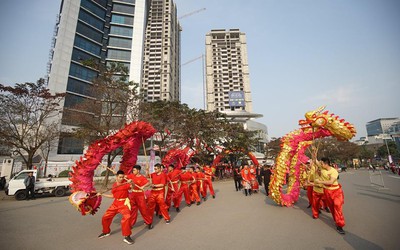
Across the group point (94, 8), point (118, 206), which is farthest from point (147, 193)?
point (94, 8)

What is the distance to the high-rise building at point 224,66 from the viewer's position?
80188mm

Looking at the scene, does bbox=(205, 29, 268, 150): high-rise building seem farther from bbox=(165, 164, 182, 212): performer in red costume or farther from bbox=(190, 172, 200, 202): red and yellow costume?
bbox=(165, 164, 182, 212): performer in red costume

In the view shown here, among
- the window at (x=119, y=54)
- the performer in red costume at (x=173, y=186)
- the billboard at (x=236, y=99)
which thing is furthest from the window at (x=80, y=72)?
the billboard at (x=236, y=99)

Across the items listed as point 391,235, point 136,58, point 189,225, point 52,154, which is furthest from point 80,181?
point 136,58

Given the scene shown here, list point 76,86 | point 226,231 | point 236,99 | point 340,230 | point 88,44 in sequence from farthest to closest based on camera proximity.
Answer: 1. point 236,99
2. point 88,44
3. point 76,86
4. point 226,231
5. point 340,230

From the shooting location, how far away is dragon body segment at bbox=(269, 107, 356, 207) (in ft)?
20.1

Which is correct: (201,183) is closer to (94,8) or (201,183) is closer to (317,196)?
(317,196)

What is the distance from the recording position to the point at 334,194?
4680 millimetres

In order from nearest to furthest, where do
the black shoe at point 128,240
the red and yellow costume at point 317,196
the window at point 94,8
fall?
1. the black shoe at point 128,240
2. the red and yellow costume at point 317,196
3. the window at point 94,8

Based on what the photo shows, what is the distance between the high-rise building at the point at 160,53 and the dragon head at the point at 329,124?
65.3 metres

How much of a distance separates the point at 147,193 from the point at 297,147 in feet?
17.2

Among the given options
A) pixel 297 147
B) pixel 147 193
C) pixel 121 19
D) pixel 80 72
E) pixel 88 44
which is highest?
pixel 121 19

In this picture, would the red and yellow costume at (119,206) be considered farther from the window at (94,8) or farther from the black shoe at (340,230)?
the window at (94,8)

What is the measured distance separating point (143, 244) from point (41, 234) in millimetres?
2702
